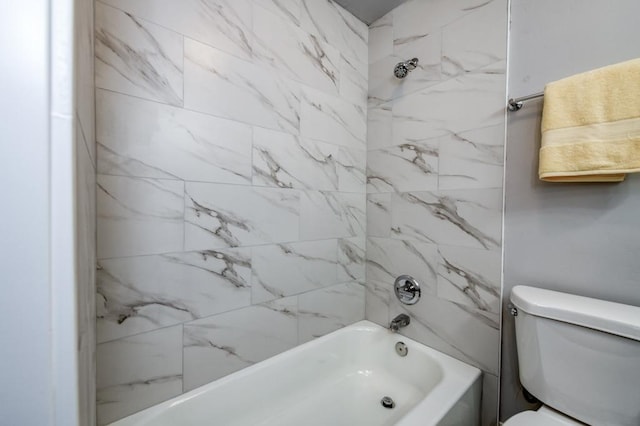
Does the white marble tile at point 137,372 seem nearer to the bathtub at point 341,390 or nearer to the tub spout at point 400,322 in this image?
the bathtub at point 341,390

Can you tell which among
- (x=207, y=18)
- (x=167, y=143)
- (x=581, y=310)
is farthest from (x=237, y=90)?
(x=581, y=310)

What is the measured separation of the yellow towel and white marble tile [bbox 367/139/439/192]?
19.3 inches

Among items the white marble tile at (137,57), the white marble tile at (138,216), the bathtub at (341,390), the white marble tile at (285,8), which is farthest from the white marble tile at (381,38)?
the bathtub at (341,390)

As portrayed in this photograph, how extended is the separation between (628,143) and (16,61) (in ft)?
4.78

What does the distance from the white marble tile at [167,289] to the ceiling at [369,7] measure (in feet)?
5.15

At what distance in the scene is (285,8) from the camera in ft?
4.25

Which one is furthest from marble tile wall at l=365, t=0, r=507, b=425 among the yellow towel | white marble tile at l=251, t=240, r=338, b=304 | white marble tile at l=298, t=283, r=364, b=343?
white marble tile at l=251, t=240, r=338, b=304

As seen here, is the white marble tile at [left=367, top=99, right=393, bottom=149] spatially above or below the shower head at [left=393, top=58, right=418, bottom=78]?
below

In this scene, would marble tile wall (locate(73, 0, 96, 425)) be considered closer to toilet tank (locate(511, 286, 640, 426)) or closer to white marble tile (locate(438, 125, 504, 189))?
toilet tank (locate(511, 286, 640, 426))

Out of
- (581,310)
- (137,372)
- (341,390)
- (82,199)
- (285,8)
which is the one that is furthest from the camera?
(341,390)

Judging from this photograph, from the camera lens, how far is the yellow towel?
80 centimetres

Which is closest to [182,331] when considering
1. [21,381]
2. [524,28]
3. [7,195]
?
[21,381]

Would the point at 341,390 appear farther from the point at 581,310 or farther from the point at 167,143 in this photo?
the point at 167,143

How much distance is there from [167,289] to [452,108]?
1.58 meters
